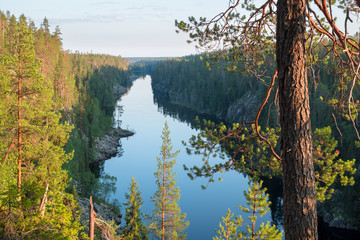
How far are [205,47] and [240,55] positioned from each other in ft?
2.25

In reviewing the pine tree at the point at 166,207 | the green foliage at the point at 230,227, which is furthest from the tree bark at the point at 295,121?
the pine tree at the point at 166,207

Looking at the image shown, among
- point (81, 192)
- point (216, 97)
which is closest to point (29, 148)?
point (81, 192)

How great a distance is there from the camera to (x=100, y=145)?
172 ft

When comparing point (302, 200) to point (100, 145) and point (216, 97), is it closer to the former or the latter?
point (100, 145)

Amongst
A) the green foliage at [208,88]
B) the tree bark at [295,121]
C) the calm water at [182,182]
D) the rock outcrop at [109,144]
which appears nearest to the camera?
the tree bark at [295,121]

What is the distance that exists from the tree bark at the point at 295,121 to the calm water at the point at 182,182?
25178 mm

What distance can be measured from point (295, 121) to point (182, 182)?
35.8 m

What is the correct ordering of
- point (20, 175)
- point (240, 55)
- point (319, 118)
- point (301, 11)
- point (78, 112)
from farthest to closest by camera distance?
point (78, 112), point (319, 118), point (20, 175), point (240, 55), point (301, 11)

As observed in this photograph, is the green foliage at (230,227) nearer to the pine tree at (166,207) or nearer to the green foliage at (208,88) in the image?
the pine tree at (166,207)

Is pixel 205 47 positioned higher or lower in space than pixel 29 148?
higher

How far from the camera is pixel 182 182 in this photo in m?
38.7

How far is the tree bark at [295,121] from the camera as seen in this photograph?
356 cm

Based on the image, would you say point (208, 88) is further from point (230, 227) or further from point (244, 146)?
point (244, 146)

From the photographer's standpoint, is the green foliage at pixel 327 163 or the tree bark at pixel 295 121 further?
the green foliage at pixel 327 163
